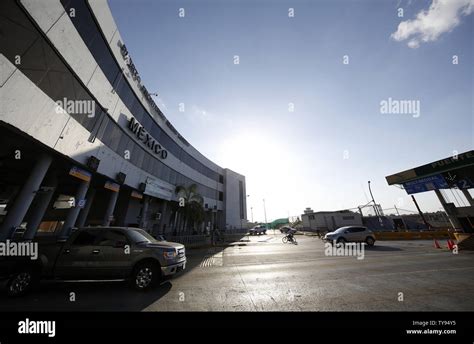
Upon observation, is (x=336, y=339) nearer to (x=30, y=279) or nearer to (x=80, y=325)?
(x=80, y=325)

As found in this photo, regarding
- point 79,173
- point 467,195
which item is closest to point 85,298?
point 79,173

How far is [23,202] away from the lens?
31.5 ft

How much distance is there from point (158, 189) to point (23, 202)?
44.0 ft

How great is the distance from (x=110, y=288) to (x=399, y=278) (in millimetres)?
9568

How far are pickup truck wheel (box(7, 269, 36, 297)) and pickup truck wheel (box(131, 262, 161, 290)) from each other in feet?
9.07

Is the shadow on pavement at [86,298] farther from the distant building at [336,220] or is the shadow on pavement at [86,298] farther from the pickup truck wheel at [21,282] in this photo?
the distant building at [336,220]

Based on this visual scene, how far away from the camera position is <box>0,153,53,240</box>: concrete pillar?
30.5 ft

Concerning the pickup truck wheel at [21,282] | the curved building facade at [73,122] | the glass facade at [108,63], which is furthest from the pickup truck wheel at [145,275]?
the glass facade at [108,63]

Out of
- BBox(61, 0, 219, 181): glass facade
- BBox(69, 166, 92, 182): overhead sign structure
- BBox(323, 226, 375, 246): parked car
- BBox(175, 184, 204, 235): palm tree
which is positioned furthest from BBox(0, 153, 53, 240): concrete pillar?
BBox(323, 226, 375, 246): parked car

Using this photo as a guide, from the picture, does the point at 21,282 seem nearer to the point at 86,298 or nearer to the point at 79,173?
the point at 86,298

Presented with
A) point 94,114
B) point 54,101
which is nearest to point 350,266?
point 54,101

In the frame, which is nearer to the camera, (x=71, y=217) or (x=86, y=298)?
(x=86, y=298)

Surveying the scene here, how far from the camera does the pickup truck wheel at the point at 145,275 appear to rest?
18.4 feet

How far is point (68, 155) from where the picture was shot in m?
11.2
